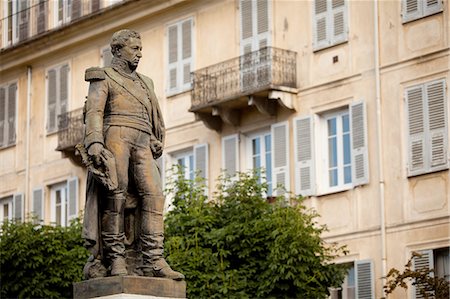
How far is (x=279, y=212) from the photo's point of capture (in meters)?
33.9

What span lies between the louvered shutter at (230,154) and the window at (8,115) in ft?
31.3

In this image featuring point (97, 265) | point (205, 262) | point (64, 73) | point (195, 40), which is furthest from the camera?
point (64, 73)

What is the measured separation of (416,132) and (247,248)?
452 cm

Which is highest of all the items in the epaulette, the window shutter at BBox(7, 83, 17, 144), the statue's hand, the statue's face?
the window shutter at BBox(7, 83, 17, 144)

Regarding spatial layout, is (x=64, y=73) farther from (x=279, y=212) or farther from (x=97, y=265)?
(x=97, y=265)

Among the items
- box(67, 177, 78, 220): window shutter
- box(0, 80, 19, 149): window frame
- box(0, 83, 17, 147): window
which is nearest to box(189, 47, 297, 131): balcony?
box(67, 177, 78, 220): window shutter

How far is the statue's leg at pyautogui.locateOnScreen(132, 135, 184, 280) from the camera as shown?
20672 millimetres

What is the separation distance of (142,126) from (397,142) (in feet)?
52.3

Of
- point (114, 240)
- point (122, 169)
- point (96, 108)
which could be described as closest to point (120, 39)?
point (96, 108)

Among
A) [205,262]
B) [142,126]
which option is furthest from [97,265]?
[205,262]

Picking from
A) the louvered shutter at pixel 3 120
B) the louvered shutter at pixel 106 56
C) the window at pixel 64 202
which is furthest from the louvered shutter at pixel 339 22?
the louvered shutter at pixel 3 120

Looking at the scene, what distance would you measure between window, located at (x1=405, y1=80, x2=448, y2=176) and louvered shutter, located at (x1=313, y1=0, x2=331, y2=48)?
302 cm

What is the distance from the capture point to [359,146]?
3712cm

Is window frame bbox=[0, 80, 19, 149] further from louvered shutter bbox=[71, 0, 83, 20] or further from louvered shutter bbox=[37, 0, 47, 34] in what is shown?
louvered shutter bbox=[71, 0, 83, 20]
